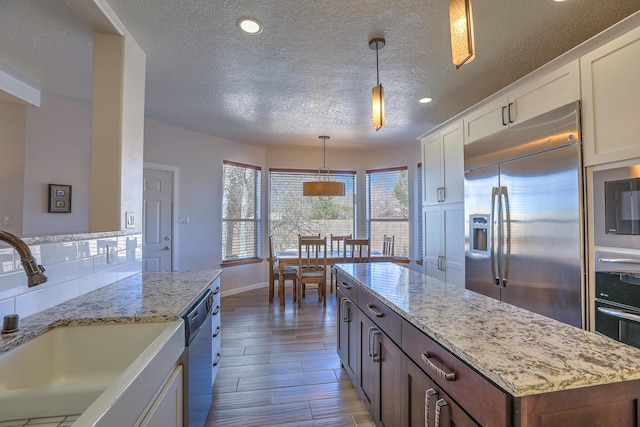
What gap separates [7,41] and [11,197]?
162cm

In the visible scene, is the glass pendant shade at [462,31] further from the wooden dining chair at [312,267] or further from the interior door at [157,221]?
the interior door at [157,221]

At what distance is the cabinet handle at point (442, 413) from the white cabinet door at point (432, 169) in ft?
8.60

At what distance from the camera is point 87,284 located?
158 centimetres

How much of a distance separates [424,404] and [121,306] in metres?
1.35

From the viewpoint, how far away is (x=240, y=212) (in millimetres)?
5078

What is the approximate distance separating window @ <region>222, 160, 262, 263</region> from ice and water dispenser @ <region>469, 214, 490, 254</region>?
3666 millimetres

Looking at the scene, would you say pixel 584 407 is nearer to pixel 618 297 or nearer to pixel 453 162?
pixel 618 297

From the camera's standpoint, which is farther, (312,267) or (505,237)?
(312,267)

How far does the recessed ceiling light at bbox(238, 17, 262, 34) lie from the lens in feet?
→ 6.31

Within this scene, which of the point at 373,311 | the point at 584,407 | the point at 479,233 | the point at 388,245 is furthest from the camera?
the point at 388,245

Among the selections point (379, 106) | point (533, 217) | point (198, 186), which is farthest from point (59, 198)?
point (533, 217)

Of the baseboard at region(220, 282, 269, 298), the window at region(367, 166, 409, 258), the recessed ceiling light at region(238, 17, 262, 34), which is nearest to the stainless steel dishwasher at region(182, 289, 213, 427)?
the recessed ceiling light at region(238, 17, 262, 34)

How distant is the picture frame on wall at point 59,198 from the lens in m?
3.18

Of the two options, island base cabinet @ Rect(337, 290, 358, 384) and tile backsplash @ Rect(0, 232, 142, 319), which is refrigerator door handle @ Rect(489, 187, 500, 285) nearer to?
island base cabinet @ Rect(337, 290, 358, 384)
